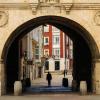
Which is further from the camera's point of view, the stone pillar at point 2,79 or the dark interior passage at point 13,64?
the dark interior passage at point 13,64

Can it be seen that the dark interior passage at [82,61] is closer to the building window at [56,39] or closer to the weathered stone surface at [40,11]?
the weathered stone surface at [40,11]

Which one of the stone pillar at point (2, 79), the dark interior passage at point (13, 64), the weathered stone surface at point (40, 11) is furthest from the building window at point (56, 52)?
the weathered stone surface at point (40, 11)

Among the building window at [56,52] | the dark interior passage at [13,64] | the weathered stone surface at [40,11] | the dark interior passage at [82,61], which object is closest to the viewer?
the weathered stone surface at [40,11]

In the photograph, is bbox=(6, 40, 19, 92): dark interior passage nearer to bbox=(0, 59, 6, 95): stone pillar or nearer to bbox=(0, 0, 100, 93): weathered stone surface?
bbox=(0, 59, 6, 95): stone pillar

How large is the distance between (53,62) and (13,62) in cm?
7486

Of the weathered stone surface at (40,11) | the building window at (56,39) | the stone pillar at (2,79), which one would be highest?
the building window at (56,39)

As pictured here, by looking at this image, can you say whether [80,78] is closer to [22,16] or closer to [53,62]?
[22,16]

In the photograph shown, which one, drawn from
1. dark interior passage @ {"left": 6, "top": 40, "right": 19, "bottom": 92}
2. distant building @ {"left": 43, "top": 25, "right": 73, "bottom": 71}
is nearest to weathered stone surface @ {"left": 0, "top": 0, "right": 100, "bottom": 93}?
dark interior passage @ {"left": 6, "top": 40, "right": 19, "bottom": 92}

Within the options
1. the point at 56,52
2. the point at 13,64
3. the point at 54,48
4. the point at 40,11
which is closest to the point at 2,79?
the point at 40,11

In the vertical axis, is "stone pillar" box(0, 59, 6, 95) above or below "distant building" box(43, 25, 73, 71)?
below

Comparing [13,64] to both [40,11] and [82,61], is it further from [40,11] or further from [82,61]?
[40,11]

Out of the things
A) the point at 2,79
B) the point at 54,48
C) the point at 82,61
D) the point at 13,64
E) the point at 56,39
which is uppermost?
the point at 56,39

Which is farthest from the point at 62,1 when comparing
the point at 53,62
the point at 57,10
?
the point at 53,62

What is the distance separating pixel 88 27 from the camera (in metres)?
35.8
